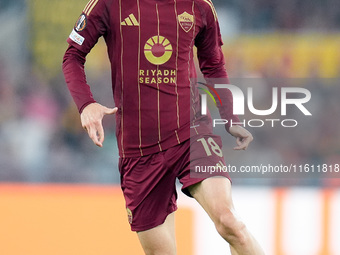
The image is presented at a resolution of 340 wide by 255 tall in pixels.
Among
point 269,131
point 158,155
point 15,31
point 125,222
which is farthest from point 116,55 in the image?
point 15,31

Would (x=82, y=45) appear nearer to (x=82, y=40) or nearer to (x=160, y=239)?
(x=82, y=40)

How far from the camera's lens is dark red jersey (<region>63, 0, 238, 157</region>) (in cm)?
295

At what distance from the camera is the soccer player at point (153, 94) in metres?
2.93

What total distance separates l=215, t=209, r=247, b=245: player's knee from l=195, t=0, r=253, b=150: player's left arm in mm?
434

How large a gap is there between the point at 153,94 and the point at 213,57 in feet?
1.38

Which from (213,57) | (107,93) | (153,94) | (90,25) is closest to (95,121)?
(153,94)

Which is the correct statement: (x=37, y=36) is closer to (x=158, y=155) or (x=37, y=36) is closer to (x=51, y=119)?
(x=51, y=119)

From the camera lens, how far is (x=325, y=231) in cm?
436

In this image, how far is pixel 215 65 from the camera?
320 cm

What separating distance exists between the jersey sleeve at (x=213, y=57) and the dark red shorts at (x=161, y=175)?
0.22 m

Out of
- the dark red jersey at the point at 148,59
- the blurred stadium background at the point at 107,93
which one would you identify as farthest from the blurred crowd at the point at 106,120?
the dark red jersey at the point at 148,59

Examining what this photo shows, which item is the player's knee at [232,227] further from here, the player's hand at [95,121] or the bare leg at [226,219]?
the player's hand at [95,121]

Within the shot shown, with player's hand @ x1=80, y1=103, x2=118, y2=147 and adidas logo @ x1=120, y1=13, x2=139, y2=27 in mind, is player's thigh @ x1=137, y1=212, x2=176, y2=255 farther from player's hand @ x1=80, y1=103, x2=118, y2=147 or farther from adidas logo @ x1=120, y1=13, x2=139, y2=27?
adidas logo @ x1=120, y1=13, x2=139, y2=27

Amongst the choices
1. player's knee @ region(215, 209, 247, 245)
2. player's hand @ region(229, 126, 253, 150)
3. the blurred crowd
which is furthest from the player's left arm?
the blurred crowd
